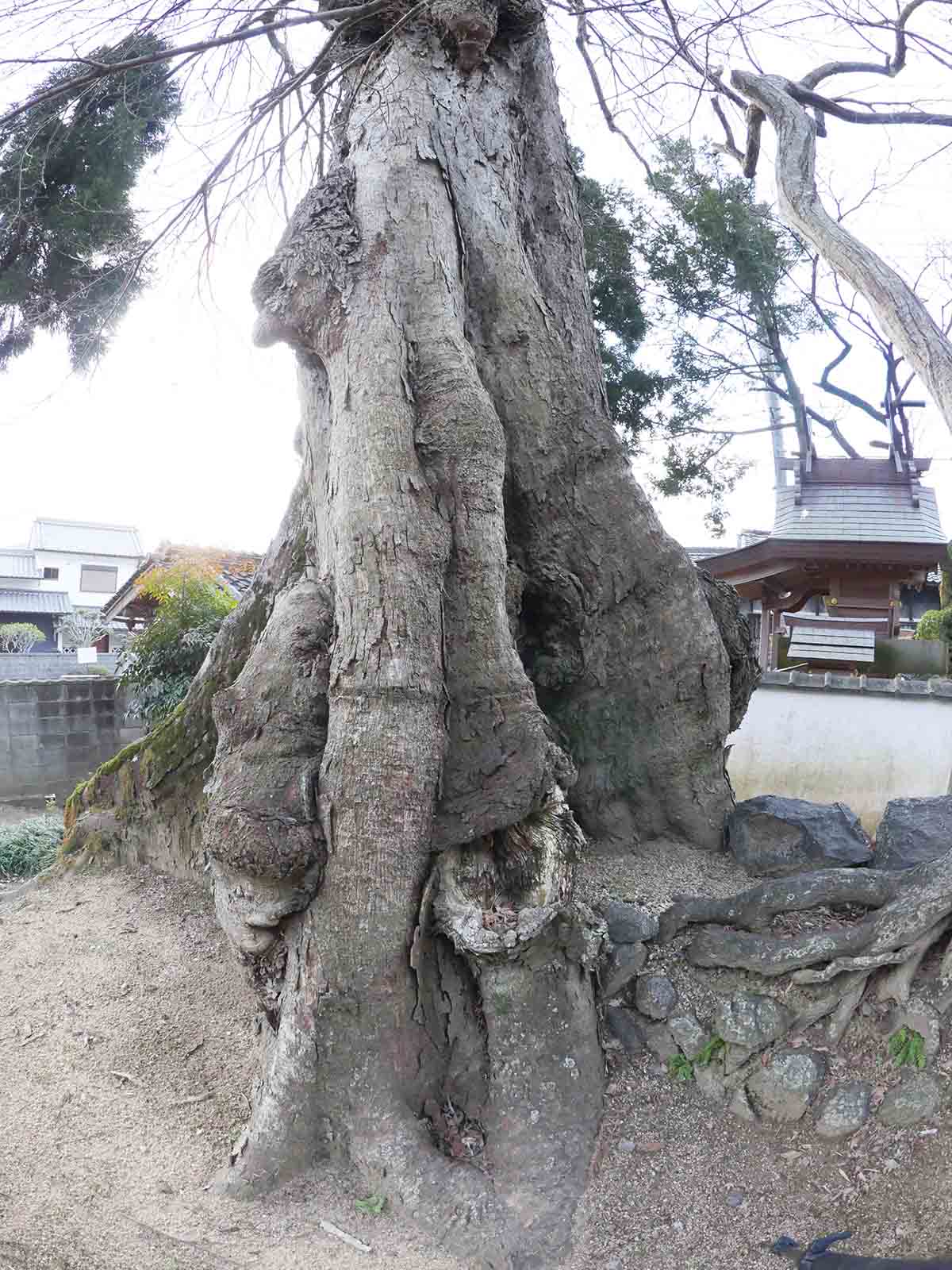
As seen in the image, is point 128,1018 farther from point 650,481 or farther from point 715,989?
point 650,481

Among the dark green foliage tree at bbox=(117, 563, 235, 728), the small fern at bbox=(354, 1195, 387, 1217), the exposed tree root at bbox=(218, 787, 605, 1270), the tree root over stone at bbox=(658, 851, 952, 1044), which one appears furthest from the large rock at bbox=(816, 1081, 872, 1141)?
the dark green foliage tree at bbox=(117, 563, 235, 728)

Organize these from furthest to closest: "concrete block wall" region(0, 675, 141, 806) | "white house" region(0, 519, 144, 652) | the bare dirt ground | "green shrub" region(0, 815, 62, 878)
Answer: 1. "white house" region(0, 519, 144, 652)
2. "concrete block wall" region(0, 675, 141, 806)
3. "green shrub" region(0, 815, 62, 878)
4. the bare dirt ground

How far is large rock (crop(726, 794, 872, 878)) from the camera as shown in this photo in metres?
3.66

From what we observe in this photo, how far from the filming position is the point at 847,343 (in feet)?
50.4

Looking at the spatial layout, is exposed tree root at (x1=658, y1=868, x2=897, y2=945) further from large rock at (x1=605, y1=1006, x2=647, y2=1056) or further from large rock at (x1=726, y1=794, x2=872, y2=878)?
large rock at (x1=726, y1=794, x2=872, y2=878)

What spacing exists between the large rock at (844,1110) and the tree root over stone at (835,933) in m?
0.16

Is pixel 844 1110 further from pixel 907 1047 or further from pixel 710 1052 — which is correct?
pixel 710 1052

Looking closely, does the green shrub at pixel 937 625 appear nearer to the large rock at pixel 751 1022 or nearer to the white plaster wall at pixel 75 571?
the large rock at pixel 751 1022

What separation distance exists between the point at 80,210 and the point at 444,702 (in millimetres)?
4320

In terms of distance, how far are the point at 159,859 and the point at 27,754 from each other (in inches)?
268

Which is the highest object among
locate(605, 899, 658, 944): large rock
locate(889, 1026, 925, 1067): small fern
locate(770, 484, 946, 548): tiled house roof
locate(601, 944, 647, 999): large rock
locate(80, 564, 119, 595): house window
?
locate(80, 564, 119, 595): house window

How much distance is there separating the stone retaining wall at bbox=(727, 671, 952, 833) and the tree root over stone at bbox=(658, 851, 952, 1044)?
5613 mm

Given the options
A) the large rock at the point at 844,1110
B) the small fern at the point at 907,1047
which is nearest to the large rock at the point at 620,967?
the large rock at the point at 844,1110

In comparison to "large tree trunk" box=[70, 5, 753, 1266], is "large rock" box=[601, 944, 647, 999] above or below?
below
